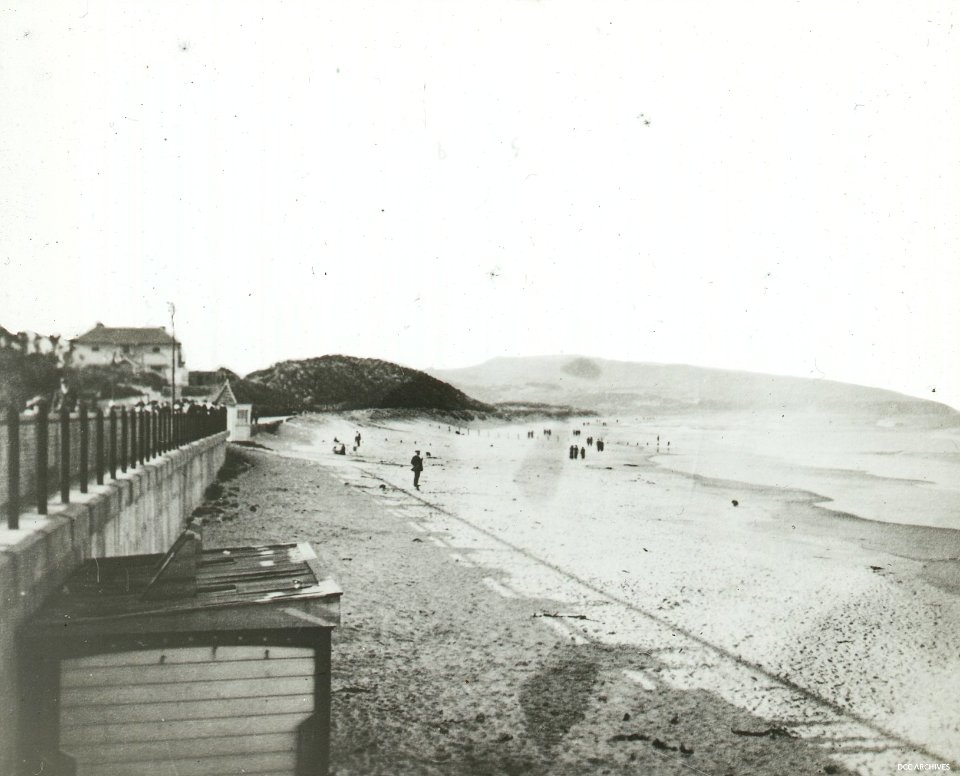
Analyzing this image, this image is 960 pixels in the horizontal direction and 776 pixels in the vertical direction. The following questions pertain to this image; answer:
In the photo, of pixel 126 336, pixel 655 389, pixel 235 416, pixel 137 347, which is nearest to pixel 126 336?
pixel 126 336

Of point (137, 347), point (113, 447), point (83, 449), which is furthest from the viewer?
point (137, 347)

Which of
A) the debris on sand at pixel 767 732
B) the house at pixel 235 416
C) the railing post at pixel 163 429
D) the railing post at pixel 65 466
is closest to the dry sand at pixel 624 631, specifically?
the debris on sand at pixel 767 732

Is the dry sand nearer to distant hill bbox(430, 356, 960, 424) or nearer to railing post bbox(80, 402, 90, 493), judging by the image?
railing post bbox(80, 402, 90, 493)

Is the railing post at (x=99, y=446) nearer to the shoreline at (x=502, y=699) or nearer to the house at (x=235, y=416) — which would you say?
the shoreline at (x=502, y=699)

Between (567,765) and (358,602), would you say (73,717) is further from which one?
(358,602)

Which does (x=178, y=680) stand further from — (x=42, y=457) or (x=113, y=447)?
(x=113, y=447)

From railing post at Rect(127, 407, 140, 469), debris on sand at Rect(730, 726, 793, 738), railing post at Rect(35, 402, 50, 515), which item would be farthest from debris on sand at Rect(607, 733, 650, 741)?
railing post at Rect(127, 407, 140, 469)
